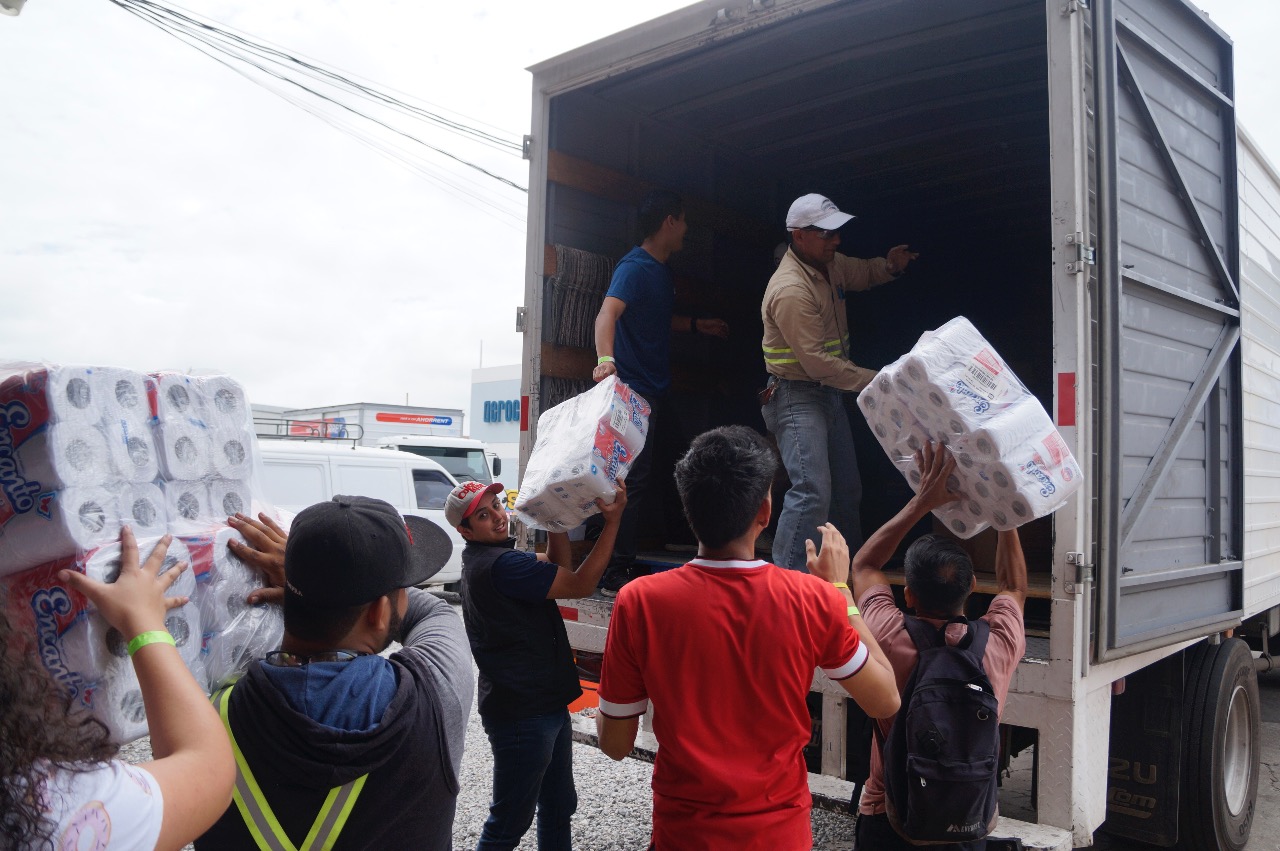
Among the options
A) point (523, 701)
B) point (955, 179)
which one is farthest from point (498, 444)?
point (523, 701)

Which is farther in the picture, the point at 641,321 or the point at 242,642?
the point at 641,321

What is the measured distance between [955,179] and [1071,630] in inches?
157

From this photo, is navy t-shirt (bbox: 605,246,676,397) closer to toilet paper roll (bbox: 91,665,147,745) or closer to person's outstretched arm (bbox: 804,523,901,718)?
person's outstretched arm (bbox: 804,523,901,718)

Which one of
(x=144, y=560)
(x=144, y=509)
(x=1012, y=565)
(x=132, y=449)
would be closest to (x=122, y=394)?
(x=132, y=449)

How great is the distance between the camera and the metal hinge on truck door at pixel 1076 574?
9.31ft

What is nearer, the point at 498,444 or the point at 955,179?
the point at 955,179

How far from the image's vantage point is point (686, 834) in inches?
75.4

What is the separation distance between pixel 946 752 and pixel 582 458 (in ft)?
4.22

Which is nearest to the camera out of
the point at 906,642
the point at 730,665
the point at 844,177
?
the point at 730,665

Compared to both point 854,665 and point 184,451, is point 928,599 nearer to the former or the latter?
point 854,665

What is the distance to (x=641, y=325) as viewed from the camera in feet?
14.1

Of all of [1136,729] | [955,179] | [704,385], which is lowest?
[1136,729]

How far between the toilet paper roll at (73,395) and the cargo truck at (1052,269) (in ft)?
8.11

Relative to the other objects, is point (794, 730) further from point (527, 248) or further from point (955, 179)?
point (955, 179)
